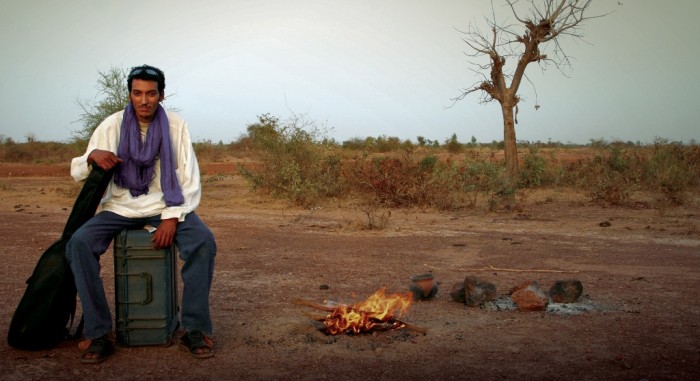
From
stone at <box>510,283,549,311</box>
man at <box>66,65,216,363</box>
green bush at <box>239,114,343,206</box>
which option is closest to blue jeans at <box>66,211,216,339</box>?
man at <box>66,65,216,363</box>

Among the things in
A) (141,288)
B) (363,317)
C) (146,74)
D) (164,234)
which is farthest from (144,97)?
(363,317)

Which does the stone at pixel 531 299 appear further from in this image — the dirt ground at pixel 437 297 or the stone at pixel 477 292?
the stone at pixel 477 292

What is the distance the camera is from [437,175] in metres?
13.6

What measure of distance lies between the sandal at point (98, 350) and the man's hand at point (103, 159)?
110cm

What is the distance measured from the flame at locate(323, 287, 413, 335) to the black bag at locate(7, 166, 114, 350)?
1.82 metres

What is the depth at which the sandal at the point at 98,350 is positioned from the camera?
3.94 meters

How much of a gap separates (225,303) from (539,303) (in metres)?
2.70

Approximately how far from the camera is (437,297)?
5855 mm

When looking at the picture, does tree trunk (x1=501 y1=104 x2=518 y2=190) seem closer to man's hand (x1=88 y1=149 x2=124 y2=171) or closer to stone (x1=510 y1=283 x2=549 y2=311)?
stone (x1=510 y1=283 x2=549 y2=311)

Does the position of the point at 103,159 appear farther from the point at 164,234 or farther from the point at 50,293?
the point at 50,293

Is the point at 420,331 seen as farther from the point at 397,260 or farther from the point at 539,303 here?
the point at 397,260

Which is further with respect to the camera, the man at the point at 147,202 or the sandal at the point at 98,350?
the man at the point at 147,202

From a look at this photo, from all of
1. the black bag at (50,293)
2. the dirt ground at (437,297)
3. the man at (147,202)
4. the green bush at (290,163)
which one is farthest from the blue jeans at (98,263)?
the green bush at (290,163)

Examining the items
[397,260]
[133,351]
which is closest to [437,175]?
[397,260]
